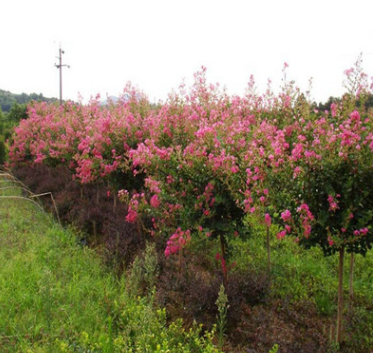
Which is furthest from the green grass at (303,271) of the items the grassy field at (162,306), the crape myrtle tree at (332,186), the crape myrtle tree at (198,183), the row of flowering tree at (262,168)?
the crape myrtle tree at (332,186)

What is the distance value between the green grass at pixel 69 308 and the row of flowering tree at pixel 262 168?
0.84m

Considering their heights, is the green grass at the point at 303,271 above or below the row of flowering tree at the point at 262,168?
below

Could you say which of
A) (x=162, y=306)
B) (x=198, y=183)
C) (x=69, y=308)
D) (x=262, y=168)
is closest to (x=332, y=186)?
(x=262, y=168)

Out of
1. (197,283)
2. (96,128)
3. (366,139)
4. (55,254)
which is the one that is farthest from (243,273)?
(96,128)

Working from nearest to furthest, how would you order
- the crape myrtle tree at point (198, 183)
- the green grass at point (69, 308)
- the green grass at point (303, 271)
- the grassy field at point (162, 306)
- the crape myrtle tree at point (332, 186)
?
the crape myrtle tree at point (332, 186)
the green grass at point (69, 308)
the grassy field at point (162, 306)
the crape myrtle tree at point (198, 183)
the green grass at point (303, 271)

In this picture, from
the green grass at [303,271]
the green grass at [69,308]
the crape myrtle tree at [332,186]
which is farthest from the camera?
the green grass at [303,271]

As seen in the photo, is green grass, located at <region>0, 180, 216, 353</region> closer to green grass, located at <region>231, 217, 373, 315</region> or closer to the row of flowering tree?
the row of flowering tree

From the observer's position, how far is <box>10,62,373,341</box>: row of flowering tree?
107 inches

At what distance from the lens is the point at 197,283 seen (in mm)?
3916

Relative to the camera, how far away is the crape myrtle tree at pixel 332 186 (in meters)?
2.64

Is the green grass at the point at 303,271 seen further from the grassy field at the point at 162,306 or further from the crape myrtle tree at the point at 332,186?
the crape myrtle tree at the point at 332,186

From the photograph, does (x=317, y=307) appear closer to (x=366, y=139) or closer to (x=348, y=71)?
(x=366, y=139)

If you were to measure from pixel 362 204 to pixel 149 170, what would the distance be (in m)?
2.48

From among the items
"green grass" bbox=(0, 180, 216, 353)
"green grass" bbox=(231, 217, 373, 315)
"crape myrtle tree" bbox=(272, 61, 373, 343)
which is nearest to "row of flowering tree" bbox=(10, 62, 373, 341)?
"crape myrtle tree" bbox=(272, 61, 373, 343)
